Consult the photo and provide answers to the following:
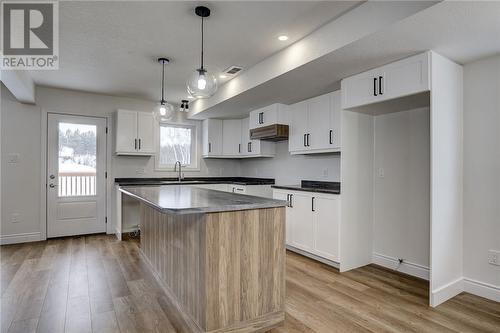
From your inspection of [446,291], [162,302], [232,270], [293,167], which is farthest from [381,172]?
[162,302]

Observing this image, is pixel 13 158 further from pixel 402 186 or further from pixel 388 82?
pixel 402 186

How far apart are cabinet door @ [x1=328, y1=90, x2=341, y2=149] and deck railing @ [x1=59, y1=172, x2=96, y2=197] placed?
4108 mm

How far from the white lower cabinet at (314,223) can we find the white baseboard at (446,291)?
104 centimetres

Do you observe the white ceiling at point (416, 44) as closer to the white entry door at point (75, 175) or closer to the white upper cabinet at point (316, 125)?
the white upper cabinet at point (316, 125)

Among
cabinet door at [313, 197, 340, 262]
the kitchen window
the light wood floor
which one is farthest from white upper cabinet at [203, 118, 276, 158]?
the light wood floor

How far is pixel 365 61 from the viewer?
9.11 ft

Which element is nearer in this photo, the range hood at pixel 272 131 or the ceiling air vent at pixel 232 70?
the ceiling air vent at pixel 232 70

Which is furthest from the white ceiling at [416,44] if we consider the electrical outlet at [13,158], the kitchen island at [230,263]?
the electrical outlet at [13,158]

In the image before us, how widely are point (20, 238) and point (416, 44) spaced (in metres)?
5.89

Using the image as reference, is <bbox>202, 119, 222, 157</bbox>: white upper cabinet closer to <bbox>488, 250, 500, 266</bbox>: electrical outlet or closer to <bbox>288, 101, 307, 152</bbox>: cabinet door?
<bbox>288, 101, 307, 152</bbox>: cabinet door

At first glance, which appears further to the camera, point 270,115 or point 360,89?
point 270,115

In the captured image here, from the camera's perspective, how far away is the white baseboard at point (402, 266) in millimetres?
3140

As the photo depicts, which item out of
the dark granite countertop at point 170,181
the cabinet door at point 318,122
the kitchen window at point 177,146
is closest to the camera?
the cabinet door at point 318,122

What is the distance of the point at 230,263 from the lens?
2.02m
